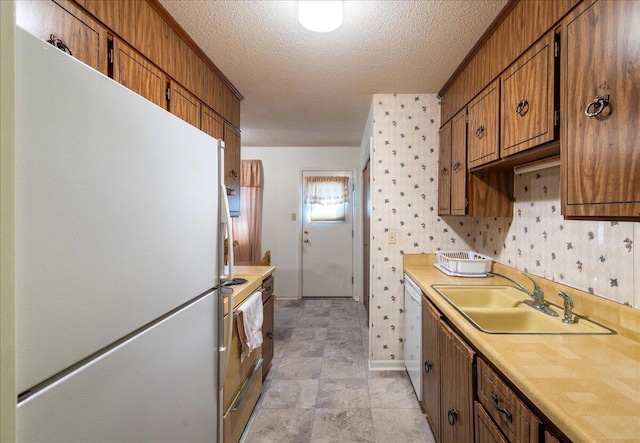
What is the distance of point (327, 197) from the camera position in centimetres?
482

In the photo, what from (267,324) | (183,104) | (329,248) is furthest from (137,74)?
(329,248)

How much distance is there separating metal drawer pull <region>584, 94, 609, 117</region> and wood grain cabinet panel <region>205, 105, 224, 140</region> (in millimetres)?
1938

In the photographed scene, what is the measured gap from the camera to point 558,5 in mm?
1155

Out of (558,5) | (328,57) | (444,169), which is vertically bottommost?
(444,169)

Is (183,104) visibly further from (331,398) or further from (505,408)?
(331,398)

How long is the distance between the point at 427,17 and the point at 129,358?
1.94 metres

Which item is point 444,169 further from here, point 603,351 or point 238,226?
point 238,226

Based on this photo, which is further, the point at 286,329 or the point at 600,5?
the point at 286,329

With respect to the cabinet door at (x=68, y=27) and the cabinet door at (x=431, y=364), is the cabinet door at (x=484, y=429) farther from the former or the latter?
the cabinet door at (x=68, y=27)

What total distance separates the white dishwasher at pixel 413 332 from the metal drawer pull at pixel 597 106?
1.34 meters

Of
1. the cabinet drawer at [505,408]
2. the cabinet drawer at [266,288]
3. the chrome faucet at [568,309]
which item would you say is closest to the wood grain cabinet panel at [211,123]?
the cabinet drawer at [266,288]

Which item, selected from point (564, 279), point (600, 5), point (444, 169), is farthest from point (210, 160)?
point (444, 169)

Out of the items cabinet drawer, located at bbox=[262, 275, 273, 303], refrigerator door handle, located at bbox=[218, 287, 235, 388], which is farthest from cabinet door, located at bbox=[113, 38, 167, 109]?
cabinet drawer, located at bbox=[262, 275, 273, 303]

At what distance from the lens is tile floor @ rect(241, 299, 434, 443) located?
1.87 meters
